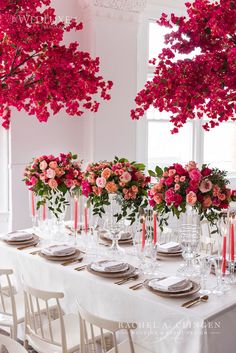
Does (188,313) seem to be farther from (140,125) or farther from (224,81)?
(140,125)

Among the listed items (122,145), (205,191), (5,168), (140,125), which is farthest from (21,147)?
(205,191)

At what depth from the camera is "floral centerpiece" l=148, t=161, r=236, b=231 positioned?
295cm

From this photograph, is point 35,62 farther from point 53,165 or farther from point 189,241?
point 53,165

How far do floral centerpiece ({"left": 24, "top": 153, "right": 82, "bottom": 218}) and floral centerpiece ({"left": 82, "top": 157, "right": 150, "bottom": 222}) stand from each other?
0.19m

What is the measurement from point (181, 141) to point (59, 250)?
3690 millimetres

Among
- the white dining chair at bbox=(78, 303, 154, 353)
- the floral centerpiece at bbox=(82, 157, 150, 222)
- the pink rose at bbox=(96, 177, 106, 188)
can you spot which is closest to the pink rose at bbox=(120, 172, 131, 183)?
the floral centerpiece at bbox=(82, 157, 150, 222)

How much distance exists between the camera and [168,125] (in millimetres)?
6316

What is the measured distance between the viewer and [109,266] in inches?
109

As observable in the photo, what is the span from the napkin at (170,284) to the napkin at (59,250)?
79cm

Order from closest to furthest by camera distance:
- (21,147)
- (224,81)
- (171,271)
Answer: (224,81)
(171,271)
(21,147)

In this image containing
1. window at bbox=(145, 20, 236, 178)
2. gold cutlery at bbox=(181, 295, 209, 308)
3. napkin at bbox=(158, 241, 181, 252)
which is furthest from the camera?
window at bbox=(145, 20, 236, 178)

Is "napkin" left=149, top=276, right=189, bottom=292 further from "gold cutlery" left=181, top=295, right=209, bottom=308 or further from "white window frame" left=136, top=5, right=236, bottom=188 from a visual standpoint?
"white window frame" left=136, top=5, right=236, bottom=188

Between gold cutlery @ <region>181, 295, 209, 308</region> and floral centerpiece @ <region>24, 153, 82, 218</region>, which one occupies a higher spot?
floral centerpiece @ <region>24, 153, 82, 218</region>

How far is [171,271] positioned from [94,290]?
496mm
